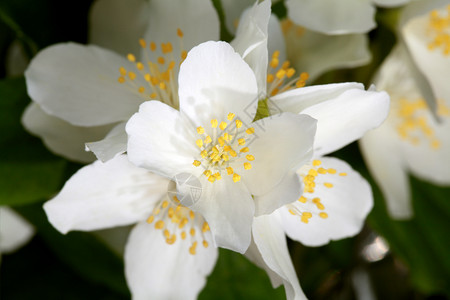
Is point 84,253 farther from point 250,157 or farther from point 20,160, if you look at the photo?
point 250,157

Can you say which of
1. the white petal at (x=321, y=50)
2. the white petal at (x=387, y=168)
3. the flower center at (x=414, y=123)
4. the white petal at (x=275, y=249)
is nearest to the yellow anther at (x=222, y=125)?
the white petal at (x=275, y=249)

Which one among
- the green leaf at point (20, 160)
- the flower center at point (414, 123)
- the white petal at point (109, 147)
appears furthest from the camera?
the flower center at point (414, 123)

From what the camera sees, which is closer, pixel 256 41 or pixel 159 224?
pixel 256 41

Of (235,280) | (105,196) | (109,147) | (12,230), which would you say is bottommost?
(235,280)

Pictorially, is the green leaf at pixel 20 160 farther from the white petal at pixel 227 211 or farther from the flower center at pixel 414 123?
the flower center at pixel 414 123

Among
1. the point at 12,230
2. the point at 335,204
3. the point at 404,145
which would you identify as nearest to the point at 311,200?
the point at 335,204
